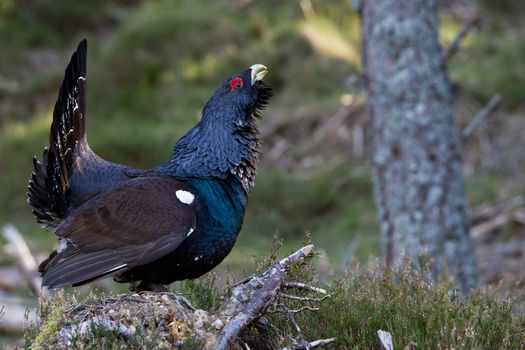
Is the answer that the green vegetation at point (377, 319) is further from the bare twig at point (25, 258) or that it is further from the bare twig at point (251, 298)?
the bare twig at point (25, 258)

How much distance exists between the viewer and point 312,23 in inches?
567

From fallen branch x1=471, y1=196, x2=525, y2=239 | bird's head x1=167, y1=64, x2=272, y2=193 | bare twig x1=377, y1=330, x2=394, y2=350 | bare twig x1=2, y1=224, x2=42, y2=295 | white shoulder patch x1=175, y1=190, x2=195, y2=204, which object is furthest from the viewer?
fallen branch x1=471, y1=196, x2=525, y2=239

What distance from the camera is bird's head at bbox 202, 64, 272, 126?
561 centimetres

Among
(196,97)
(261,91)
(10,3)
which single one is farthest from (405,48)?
(10,3)

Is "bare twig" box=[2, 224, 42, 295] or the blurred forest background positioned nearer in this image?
"bare twig" box=[2, 224, 42, 295]

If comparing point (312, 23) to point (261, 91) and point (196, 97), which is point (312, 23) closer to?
point (196, 97)

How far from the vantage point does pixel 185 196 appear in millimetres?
5016

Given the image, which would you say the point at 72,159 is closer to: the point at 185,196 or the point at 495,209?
→ the point at 185,196

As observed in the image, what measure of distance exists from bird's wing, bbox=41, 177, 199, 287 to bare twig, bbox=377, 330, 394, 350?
130 cm

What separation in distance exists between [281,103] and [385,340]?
30.8 feet

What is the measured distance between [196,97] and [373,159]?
21.3 ft

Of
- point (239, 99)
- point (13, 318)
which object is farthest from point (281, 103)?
point (239, 99)

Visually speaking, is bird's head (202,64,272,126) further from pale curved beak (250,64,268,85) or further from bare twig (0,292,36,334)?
bare twig (0,292,36,334)

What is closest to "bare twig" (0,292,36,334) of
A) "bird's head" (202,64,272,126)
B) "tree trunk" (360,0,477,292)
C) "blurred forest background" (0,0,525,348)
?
"blurred forest background" (0,0,525,348)
